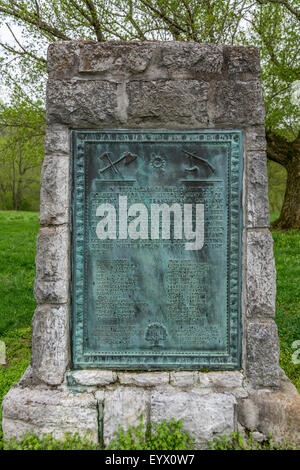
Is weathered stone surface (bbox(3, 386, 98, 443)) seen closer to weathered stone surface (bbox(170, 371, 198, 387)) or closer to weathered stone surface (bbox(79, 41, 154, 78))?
weathered stone surface (bbox(170, 371, 198, 387))

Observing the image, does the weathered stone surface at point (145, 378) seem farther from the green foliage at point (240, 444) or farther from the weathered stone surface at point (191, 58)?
the weathered stone surface at point (191, 58)

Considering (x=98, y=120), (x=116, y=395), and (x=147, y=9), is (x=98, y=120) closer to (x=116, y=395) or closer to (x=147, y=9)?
(x=116, y=395)

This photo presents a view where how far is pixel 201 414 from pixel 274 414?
1.56 feet

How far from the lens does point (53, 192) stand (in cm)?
251

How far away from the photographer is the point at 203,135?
2529 mm

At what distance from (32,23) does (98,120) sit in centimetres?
551

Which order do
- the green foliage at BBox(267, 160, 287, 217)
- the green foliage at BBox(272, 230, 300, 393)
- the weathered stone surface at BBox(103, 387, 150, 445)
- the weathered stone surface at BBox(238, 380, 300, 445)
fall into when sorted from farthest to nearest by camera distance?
the green foliage at BBox(267, 160, 287, 217) → the green foliage at BBox(272, 230, 300, 393) → the weathered stone surface at BBox(103, 387, 150, 445) → the weathered stone surface at BBox(238, 380, 300, 445)

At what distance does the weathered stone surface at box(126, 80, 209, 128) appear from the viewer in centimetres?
247

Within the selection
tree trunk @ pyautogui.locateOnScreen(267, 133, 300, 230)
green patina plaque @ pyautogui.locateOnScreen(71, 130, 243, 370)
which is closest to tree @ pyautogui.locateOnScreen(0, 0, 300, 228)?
tree trunk @ pyautogui.locateOnScreen(267, 133, 300, 230)

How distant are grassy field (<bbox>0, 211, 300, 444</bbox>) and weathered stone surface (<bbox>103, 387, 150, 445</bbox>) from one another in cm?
115

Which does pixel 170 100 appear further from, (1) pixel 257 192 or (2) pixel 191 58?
(1) pixel 257 192

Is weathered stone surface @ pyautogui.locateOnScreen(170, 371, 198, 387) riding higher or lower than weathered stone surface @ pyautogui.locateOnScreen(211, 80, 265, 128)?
lower
